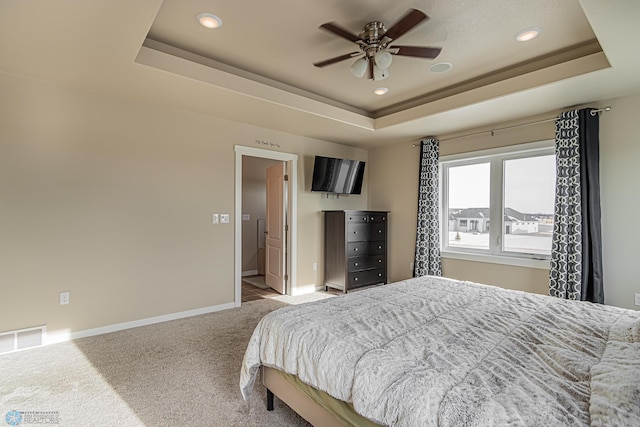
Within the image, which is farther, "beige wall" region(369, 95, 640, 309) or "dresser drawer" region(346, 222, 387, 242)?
"dresser drawer" region(346, 222, 387, 242)

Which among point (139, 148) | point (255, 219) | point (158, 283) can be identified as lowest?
point (158, 283)

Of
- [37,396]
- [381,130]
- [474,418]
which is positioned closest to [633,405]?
[474,418]

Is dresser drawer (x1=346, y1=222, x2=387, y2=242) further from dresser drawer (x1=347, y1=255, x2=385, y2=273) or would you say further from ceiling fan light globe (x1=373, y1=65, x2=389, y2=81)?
ceiling fan light globe (x1=373, y1=65, x2=389, y2=81)

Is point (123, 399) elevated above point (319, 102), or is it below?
below

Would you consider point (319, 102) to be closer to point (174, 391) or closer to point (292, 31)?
point (292, 31)

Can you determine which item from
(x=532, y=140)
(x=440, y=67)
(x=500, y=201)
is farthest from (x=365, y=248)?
(x=440, y=67)

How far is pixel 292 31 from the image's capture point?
2553mm

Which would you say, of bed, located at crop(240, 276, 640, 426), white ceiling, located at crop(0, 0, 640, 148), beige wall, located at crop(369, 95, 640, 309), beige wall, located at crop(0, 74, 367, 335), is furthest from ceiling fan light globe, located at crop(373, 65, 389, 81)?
beige wall, located at crop(369, 95, 640, 309)

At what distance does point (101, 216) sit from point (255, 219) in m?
3.51

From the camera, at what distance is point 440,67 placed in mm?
3160

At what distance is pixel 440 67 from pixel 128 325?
14.0ft

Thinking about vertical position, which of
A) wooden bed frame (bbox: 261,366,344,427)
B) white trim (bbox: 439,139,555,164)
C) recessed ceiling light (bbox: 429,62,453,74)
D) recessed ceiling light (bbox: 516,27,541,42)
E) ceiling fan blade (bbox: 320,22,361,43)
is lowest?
wooden bed frame (bbox: 261,366,344,427)

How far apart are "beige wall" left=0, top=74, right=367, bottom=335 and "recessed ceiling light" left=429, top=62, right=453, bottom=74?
93.0 inches

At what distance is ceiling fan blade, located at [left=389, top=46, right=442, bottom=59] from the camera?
239cm
